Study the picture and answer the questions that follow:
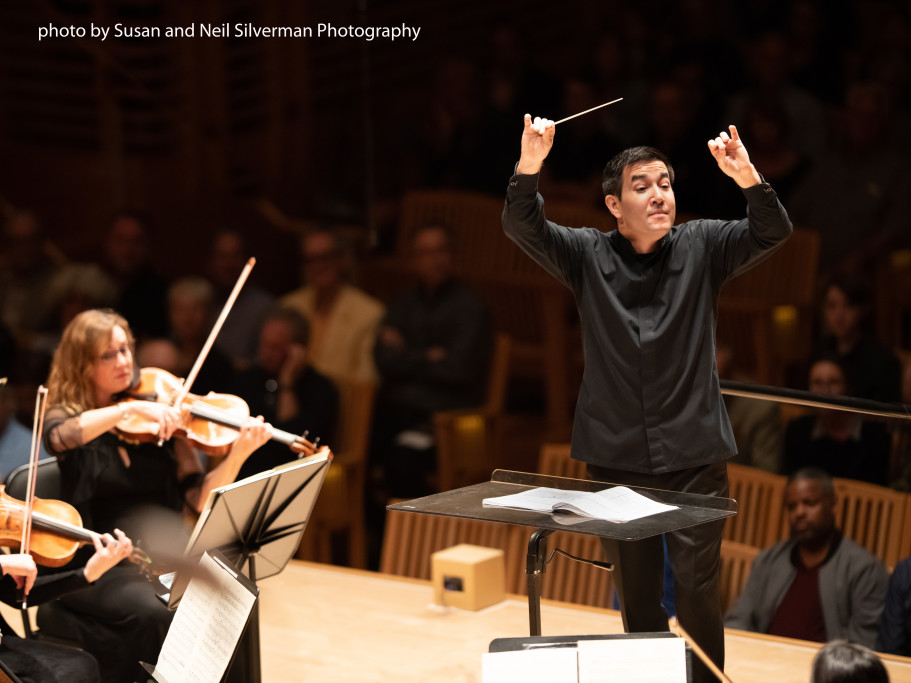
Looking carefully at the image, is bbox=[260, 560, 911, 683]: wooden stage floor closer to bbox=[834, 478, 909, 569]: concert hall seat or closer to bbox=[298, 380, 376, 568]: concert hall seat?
bbox=[834, 478, 909, 569]: concert hall seat

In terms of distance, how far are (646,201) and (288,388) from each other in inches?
95.1

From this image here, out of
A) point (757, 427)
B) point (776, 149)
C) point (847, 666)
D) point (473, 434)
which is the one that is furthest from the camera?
point (473, 434)

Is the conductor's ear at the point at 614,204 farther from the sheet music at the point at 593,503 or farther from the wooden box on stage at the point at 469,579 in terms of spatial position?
the wooden box on stage at the point at 469,579

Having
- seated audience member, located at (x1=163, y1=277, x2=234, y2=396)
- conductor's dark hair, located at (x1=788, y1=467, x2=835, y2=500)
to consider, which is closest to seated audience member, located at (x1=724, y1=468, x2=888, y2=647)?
conductor's dark hair, located at (x1=788, y1=467, x2=835, y2=500)

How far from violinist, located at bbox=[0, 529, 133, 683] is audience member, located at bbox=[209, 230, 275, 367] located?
7.28 feet

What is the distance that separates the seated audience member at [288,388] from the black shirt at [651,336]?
218 cm

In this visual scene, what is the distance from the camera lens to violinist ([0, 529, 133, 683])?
2.58 metres

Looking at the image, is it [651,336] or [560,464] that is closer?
[651,336]

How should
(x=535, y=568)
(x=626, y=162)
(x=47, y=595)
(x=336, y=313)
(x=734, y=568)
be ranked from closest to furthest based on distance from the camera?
1. (x=535, y=568)
2. (x=626, y=162)
3. (x=47, y=595)
4. (x=734, y=568)
5. (x=336, y=313)

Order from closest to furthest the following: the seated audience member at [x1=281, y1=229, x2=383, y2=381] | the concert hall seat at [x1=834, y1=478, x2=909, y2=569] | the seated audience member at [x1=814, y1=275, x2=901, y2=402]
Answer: the concert hall seat at [x1=834, y1=478, x2=909, y2=569] → the seated audience member at [x1=814, y1=275, x2=901, y2=402] → the seated audience member at [x1=281, y1=229, x2=383, y2=381]

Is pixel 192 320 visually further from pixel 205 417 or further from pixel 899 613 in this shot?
pixel 899 613

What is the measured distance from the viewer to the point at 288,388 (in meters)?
4.62

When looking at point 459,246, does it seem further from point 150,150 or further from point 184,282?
point 150,150

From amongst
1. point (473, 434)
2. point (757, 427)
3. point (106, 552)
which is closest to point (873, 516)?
point (757, 427)
